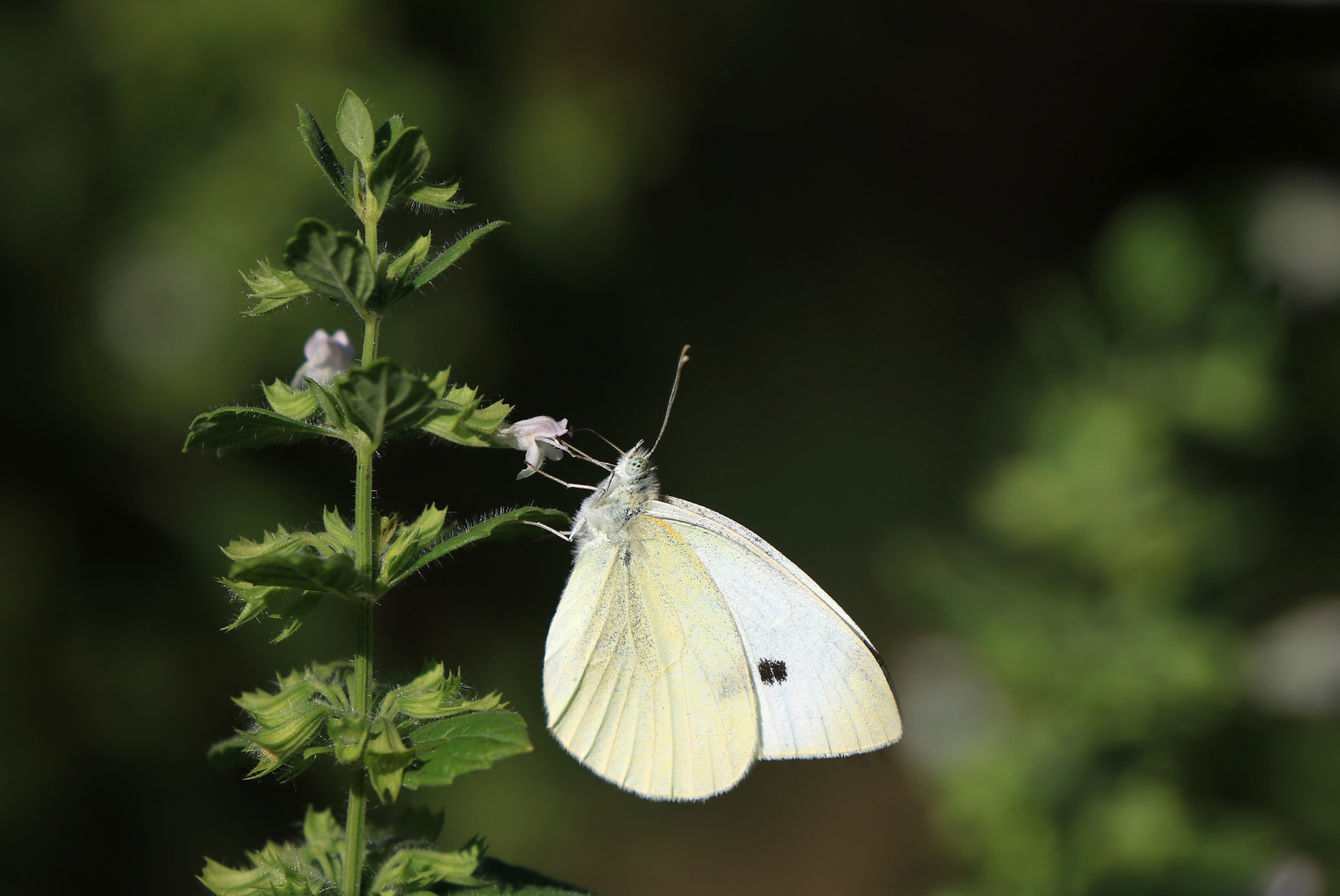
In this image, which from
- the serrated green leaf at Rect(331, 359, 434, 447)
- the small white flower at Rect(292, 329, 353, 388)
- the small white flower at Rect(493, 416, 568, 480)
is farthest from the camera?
the small white flower at Rect(493, 416, 568, 480)

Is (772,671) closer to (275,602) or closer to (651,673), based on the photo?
(651,673)

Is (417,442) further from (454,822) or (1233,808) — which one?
(1233,808)

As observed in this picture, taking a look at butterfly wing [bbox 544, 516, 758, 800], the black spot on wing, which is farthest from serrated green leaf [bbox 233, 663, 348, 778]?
the black spot on wing

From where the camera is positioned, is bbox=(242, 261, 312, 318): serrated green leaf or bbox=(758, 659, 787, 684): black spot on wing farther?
bbox=(758, 659, 787, 684): black spot on wing

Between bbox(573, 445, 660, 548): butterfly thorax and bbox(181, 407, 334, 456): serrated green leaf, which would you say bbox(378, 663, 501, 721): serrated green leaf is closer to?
bbox(181, 407, 334, 456): serrated green leaf

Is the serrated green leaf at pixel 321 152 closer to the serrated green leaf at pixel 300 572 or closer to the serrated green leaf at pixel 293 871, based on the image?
the serrated green leaf at pixel 300 572

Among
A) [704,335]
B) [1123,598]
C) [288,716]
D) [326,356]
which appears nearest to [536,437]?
[326,356]
